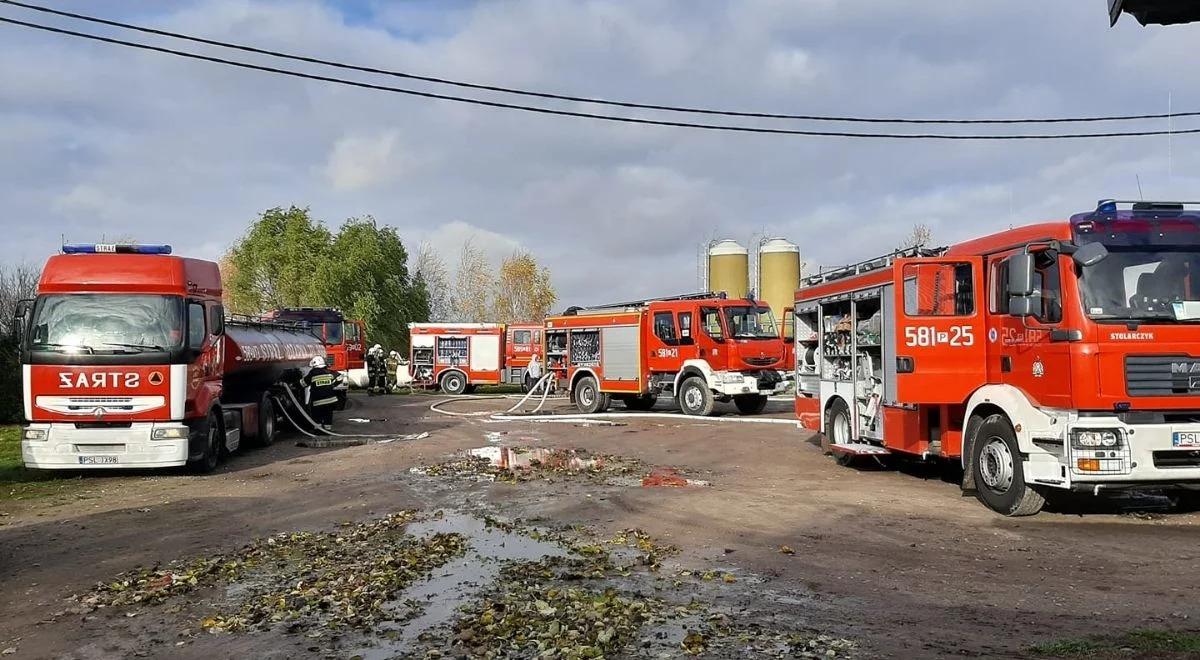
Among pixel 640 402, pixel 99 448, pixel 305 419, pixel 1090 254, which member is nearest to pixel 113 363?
pixel 99 448

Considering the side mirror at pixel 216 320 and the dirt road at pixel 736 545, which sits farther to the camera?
the side mirror at pixel 216 320

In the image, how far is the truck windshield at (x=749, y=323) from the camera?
22.0 meters

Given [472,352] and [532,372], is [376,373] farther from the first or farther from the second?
[532,372]

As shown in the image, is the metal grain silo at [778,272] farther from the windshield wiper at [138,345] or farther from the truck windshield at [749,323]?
the windshield wiper at [138,345]

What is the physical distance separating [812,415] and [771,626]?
9.50 meters

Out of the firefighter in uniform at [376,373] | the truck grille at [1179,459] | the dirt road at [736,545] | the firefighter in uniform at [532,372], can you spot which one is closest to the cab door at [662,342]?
the dirt road at [736,545]

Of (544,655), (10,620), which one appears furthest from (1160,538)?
(10,620)

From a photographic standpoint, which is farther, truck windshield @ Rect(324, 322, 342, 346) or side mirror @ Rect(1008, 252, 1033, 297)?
truck windshield @ Rect(324, 322, 342, 346)

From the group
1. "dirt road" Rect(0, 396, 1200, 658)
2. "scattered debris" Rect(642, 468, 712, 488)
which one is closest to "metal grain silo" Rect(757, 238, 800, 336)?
"dirt road" Rect(0, 396, 1200, 658)

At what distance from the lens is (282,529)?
30.2ft

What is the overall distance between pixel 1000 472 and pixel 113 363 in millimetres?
11609

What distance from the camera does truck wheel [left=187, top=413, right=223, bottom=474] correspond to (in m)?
13.7

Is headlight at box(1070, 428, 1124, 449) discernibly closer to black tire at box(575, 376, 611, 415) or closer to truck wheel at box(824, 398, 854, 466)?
truck wheel at box(824, 398, 854, 466)

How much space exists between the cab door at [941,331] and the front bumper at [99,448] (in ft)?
33.3
